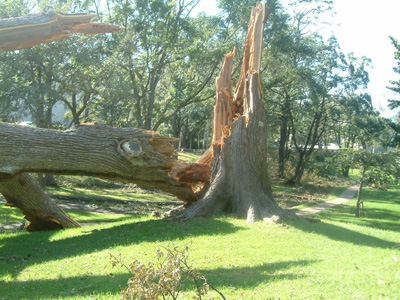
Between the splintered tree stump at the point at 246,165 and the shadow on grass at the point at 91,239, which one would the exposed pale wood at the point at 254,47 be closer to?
the splintered tree stump at the point at 246,165

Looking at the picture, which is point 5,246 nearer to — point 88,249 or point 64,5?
point 88,249

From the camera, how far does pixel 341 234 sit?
9602 millimetres

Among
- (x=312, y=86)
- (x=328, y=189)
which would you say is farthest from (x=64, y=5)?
(x=328, y=189)

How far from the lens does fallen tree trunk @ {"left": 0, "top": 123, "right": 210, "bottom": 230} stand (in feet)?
27.4

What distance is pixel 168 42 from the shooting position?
23.8 m

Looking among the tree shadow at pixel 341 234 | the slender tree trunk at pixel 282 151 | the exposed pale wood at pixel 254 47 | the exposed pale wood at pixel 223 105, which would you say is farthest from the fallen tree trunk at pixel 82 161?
the slender tree trunk at pixel 282 151

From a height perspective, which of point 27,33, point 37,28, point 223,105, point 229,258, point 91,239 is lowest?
point 91,239

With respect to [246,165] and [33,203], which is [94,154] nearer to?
[33,203]

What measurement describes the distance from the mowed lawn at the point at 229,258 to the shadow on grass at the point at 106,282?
0.05 ft

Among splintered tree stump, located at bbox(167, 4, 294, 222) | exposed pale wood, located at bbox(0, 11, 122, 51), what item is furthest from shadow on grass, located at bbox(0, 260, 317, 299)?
exposed pale wood, located at bbox(0, 11, 122, 51)

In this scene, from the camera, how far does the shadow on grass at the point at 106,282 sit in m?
5.41

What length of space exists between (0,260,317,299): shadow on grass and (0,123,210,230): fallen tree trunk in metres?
3.04

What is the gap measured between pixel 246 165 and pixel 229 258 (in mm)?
4576

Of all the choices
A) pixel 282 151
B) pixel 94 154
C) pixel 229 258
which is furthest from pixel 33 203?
pixel 282 151
